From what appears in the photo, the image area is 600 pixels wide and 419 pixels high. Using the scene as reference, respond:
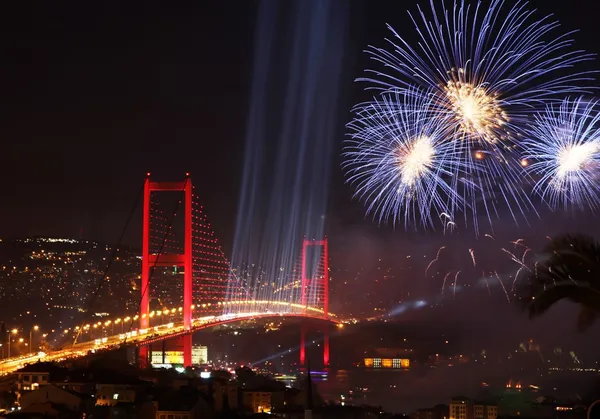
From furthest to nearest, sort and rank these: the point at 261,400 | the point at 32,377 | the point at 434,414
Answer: the point at 434,414
the point at 261,400
the point at 32,377

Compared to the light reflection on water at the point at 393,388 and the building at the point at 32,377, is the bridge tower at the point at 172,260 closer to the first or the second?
the light reflection on water at the point at 393,388

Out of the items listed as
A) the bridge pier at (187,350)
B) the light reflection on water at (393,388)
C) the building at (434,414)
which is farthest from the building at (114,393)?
the light reflection on water at (393,388)

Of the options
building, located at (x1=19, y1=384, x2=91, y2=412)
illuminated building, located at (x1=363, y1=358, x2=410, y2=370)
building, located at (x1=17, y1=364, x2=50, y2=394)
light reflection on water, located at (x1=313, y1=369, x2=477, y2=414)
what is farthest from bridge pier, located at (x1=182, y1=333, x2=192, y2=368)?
illuminated building, located at (x1=363, y1=358, x2=410, y2=370)

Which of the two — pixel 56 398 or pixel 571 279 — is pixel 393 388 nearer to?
pixel 56 398

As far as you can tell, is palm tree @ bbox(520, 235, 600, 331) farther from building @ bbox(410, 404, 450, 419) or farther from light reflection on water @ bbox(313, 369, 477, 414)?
light reflection on water @ bbox(313, 369, 477, 414)

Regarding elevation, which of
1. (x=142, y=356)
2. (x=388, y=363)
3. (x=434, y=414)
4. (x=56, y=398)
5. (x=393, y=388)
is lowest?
(x=434, y=414)

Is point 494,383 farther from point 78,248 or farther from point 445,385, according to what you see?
point 78,248

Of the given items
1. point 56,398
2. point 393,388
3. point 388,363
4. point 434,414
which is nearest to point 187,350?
point 434,414
